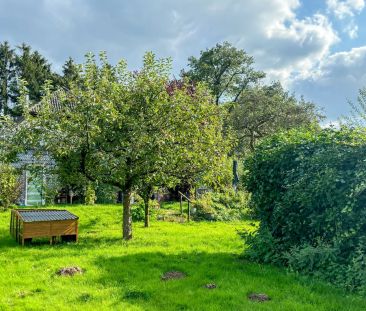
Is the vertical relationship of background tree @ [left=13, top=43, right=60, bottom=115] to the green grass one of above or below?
above

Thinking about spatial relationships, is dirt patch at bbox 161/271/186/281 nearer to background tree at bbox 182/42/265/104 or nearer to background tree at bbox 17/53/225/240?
background tree at bbox 17/53/225/240

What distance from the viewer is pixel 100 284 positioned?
25.8ft

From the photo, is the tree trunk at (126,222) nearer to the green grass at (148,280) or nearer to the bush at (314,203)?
the green grass at (148,280)

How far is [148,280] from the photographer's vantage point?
319 inches

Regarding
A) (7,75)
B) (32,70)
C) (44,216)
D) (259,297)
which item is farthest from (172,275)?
(7,75)

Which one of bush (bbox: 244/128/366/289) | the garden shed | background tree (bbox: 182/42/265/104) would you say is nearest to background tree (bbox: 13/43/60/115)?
background tree (bbox: 182/42/265/104)

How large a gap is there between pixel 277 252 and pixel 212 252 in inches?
87.4

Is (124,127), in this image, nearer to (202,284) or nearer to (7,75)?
(202,284)

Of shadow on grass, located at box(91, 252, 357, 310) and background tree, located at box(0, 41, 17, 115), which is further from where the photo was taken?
background tree, located at box(0, 41, 17, 115)

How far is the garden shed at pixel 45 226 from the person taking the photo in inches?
483

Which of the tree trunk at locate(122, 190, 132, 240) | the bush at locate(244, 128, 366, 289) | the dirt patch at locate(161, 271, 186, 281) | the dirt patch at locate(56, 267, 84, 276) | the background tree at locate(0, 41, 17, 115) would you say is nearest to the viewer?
the bush at locate(244, 128, 366, 289)

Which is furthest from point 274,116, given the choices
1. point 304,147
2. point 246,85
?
point 304,147

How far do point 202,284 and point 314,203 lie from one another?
3.10 metres

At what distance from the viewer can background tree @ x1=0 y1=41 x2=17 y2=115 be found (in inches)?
1967
